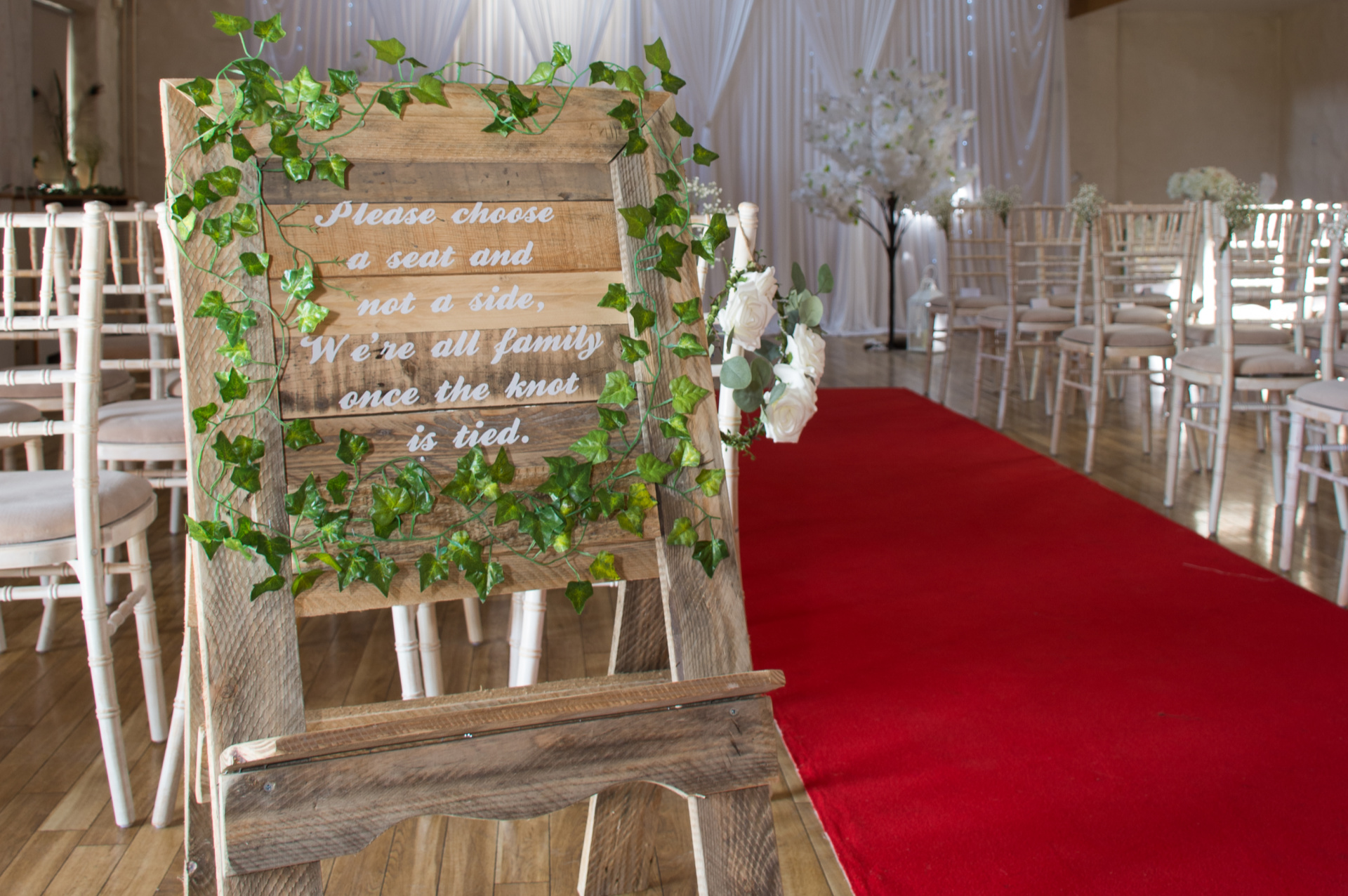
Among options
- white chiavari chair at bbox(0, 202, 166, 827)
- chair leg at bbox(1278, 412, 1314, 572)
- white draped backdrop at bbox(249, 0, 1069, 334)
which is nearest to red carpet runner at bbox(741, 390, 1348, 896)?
chair leg at bbox(1278, 412, 1314, 572)

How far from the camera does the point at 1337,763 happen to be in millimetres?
1881

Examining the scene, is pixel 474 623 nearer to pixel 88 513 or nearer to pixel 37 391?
pixel 88 513

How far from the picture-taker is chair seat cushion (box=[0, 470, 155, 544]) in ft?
5.32

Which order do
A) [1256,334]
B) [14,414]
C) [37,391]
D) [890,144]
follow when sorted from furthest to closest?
1. [890,144]
2. [1256,334]
3. [37,391]
4. [14,414]

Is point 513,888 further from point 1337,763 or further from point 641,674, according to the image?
point 1337,763

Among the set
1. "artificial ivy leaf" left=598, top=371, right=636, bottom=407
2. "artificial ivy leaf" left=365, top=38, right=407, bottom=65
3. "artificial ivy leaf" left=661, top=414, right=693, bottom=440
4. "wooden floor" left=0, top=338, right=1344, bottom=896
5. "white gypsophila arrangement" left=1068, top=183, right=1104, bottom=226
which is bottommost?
"wooden floor" left=0, top=338, right=1344, bottom=896

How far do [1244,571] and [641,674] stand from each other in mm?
2277

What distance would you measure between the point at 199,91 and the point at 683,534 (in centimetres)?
59

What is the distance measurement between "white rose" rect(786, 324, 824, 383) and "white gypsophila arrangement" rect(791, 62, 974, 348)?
238 inches

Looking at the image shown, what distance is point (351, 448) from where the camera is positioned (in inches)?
38.4

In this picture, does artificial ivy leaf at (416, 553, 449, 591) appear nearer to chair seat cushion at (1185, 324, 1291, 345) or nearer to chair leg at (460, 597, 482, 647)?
chair leg at (460, 597, 482, 647)

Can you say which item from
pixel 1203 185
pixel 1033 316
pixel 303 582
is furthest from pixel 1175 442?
pixel 303 582

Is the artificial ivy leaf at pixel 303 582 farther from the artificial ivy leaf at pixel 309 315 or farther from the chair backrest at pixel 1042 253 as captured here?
the chair backrest at pixel 1042 253

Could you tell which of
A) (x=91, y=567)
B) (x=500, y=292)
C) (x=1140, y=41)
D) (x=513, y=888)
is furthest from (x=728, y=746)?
(x=1140, y=41)
